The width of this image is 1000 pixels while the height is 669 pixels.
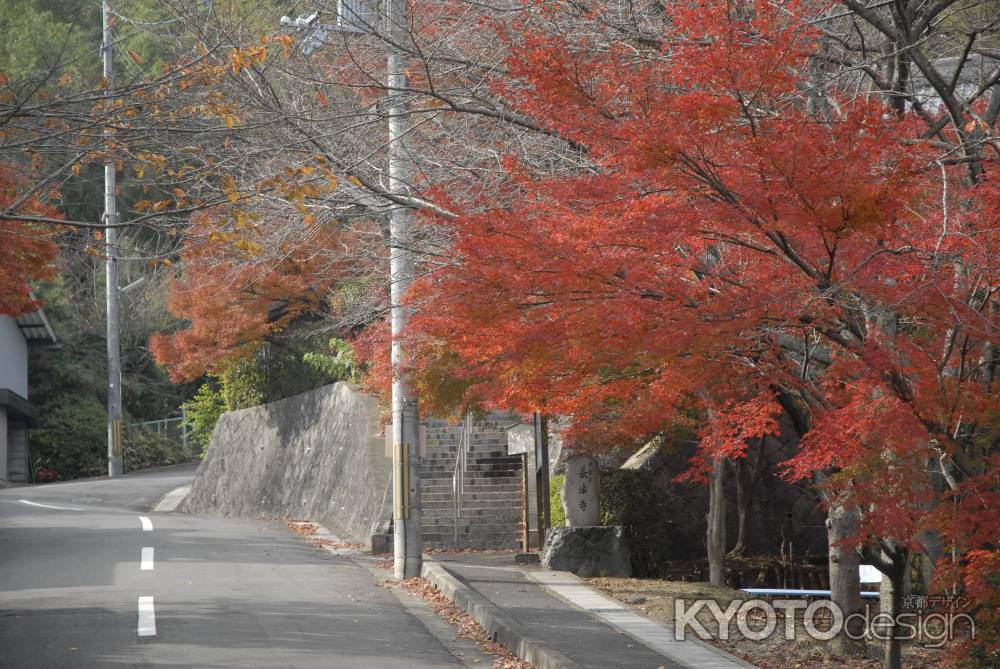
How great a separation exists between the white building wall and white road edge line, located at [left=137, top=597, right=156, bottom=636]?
94.7 ft

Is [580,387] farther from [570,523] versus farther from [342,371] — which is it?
[342,371]

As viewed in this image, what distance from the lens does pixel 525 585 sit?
1473 cm

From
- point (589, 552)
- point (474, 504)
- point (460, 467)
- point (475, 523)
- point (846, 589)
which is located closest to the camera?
point (846, 589)

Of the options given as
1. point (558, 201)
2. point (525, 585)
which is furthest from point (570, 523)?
point (558, 201)

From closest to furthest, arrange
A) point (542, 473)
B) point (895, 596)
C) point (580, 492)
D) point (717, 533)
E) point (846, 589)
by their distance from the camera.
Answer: point (895, 596), point (846, 589), point (580, 492), point (717, 533), point (542, 473)

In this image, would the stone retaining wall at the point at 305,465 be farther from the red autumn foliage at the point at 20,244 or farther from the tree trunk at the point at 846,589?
the tree trunk at the point at 846,589

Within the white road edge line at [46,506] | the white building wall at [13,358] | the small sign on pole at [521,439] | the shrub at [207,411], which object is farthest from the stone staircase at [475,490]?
the white building wall at [13,358]

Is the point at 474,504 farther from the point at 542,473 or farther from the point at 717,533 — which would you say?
the point at 717,533

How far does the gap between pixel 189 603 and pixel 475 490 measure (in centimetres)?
1001

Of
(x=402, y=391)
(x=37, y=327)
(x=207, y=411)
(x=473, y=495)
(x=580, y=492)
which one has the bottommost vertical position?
(x=473, y=495)

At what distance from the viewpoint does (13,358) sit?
39312 mm

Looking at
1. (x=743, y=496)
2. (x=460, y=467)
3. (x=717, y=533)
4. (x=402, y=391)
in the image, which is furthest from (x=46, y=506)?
(x=717, y=533)

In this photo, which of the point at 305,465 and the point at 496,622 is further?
the point at 305,465

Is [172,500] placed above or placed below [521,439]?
below
